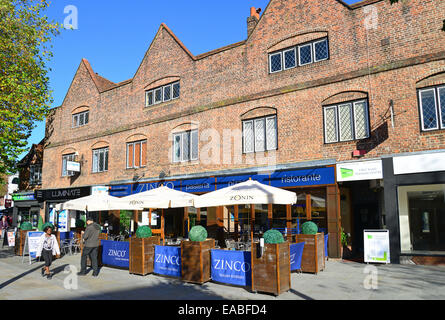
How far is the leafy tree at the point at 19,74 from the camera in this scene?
58.1ft

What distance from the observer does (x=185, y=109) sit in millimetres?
18109

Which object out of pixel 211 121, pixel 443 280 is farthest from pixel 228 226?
pixel 443 280

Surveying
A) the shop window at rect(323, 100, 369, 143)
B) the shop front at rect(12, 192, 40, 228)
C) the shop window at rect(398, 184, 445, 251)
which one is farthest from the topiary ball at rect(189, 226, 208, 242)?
the shop front at rect(12, 192, 40, 228)

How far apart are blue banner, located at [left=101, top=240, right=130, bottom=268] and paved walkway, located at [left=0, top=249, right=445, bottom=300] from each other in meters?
0.33

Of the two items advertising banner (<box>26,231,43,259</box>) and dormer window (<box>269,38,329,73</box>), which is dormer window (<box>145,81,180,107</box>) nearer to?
dormer window (<box>269,38,329,73</box>)

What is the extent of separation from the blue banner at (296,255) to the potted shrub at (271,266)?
1.58 meters

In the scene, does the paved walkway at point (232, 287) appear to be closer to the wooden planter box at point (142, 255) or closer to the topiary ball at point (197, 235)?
the wooden planter box at point (142, 255)

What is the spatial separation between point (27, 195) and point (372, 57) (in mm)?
25556

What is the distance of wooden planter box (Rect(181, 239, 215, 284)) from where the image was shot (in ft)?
29.1

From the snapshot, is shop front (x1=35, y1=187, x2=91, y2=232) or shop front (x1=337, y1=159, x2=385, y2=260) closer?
shop front (x1=337, y1=159, x2=385, y2=260)

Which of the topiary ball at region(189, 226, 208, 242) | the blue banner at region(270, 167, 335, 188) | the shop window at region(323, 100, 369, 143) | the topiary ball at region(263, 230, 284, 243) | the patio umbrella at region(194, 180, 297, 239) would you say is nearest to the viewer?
the topiary ball at region(263, 230, 284, 243)

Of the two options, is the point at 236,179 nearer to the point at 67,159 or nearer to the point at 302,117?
the point at 302,117

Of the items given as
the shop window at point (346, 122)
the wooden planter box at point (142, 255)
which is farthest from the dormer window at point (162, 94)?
the wooden planter box at point (142, 255)

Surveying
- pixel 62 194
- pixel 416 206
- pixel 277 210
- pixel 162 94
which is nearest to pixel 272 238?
pixel 277 210
